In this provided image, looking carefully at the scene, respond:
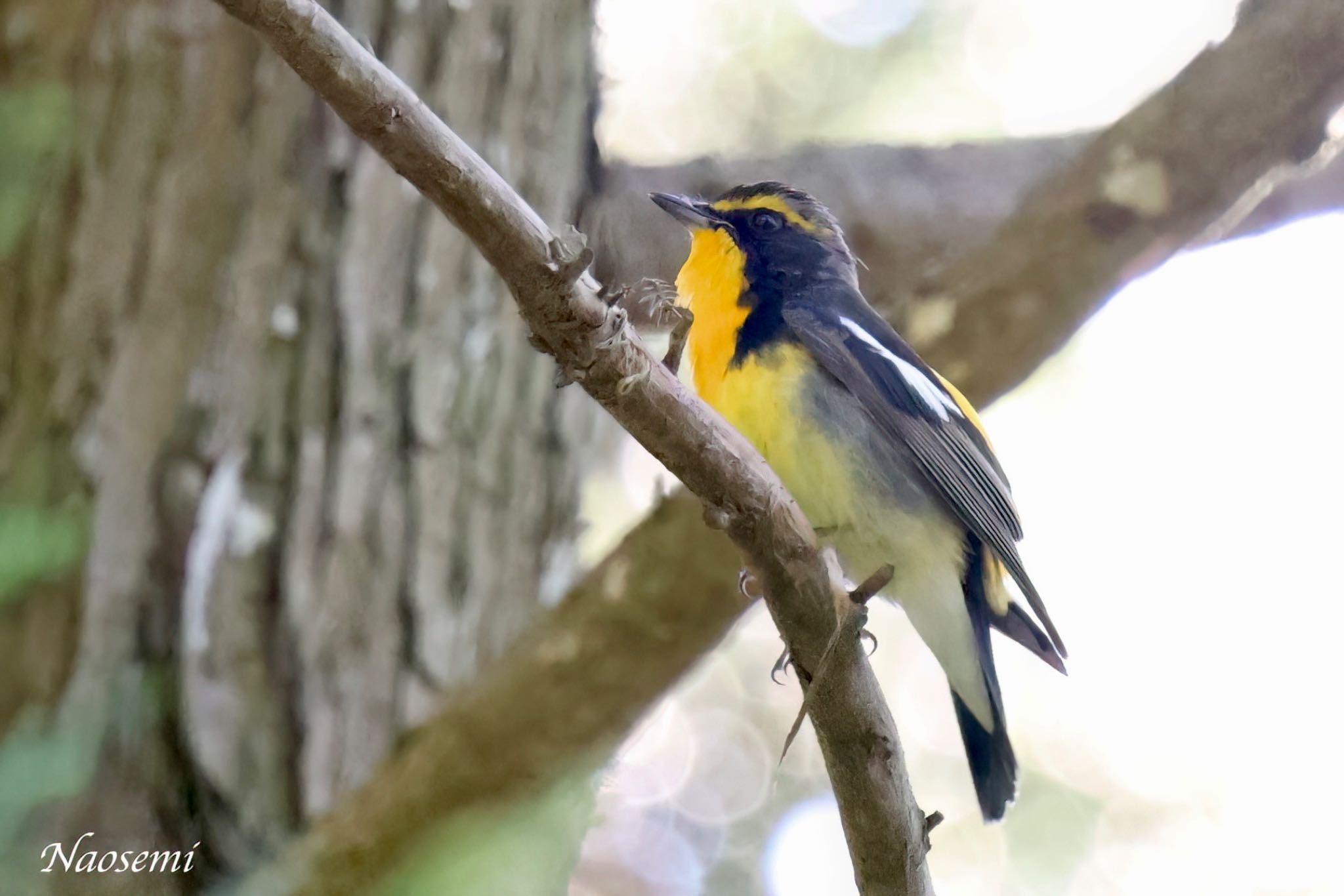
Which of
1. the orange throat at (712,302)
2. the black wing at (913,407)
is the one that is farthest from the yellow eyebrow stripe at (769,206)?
the black wing at (913,407)

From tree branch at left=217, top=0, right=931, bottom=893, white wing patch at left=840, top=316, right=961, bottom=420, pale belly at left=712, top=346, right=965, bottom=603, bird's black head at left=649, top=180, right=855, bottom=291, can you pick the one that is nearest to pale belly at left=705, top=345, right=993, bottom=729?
pale belly at left=712, top=346, right=965, bottom=603

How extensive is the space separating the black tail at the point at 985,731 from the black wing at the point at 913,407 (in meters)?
0.13

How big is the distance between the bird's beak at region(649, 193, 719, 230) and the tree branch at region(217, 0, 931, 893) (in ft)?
3.82

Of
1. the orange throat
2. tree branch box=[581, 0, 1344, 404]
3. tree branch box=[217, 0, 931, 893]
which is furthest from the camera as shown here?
the orange throat

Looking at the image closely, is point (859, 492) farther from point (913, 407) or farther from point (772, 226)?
point (772, 226)

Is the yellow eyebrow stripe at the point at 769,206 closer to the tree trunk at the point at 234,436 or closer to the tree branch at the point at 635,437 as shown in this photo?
the tree trunk at the point at 234,436

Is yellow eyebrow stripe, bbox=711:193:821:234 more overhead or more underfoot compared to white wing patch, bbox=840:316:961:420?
more overhead

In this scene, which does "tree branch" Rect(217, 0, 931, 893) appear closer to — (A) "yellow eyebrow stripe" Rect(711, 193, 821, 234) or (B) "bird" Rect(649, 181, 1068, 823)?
(B) "bird" Rect(649, 181, 1068, 823)

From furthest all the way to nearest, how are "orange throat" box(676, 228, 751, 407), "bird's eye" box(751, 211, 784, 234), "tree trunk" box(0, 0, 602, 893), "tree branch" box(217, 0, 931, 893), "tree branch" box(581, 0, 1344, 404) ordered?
1. "bird's eye" box(751, 211, 784, 234)
2. "orange throat" box(676, 228, 751, 407)
3. "tree trunk" box(0, 0, 602, 893)
4. "tree branch" box(581, 0, 1344, 404)
5. "tree branch" box(217, 0, 931, 893)

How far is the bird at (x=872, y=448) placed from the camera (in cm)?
230

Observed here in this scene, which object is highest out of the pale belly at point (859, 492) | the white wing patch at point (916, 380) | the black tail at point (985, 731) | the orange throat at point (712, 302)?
the orange throat at point (712, 302)

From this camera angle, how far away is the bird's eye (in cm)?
271

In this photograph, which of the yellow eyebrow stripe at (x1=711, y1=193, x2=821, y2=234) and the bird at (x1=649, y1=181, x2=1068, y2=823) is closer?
the bird at (x1=649, y1=181, x2=1068, y2=823)

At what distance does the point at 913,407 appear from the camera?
2.47 metres
